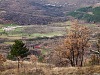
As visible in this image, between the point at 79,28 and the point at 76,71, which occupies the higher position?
the point at 79,28

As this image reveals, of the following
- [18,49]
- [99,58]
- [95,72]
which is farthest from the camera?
[99,58]

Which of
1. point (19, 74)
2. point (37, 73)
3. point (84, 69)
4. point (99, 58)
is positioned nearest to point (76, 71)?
point (84, 69)

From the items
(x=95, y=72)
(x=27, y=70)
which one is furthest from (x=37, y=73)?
(x=95, y=72)

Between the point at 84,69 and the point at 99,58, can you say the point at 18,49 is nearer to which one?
the point at 84,69

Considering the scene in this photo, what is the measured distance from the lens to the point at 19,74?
3777 inches

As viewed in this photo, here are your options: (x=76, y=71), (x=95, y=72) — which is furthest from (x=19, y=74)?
(x=95, y=72)

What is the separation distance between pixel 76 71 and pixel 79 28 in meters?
20.6

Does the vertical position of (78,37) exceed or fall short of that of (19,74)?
it exceeds it

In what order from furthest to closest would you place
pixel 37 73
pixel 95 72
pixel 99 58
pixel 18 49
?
pixel 99 58 < pixel 18 49 < pixel 37 73 < pixel 95 72

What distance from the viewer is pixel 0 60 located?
104 m

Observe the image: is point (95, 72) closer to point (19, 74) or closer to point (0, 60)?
point (19, 74)

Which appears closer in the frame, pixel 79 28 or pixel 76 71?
pixel 76 71

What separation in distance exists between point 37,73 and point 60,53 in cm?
1994

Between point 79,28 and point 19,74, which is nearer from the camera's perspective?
point 19,74
